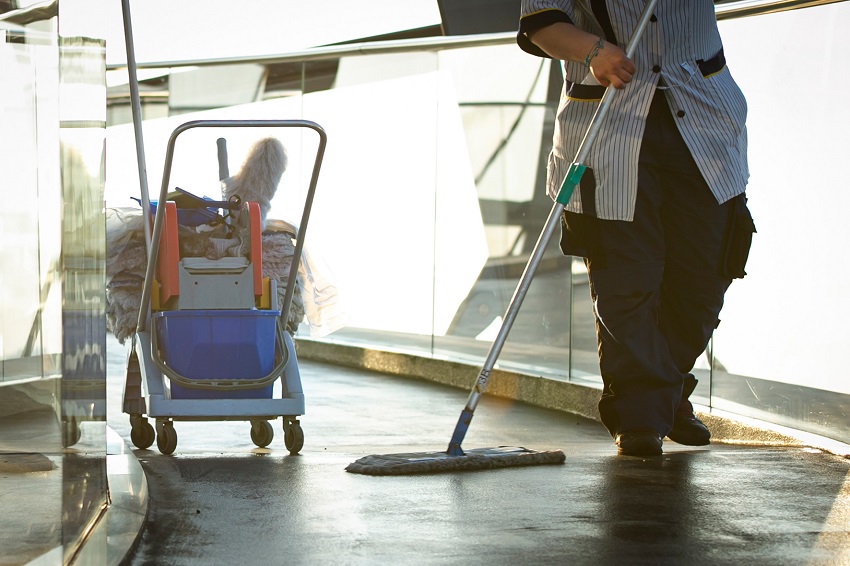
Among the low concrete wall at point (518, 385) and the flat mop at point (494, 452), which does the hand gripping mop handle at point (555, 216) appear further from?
the low concrete wall at point (518, 385)

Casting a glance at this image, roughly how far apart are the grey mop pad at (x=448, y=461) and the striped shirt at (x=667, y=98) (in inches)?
22.8

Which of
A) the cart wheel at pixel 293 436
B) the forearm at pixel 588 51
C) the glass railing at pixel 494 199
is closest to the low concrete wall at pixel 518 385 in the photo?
the glass railing at pixel 494 199

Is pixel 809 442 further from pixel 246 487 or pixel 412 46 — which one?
pixel 412 46

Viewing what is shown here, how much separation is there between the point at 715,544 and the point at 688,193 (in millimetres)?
1247

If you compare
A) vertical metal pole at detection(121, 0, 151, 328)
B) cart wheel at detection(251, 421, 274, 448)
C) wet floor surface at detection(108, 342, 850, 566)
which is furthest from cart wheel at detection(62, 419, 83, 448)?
cart wheel at detection(251, 421, 274, 448)

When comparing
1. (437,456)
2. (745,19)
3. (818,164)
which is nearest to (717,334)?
(818,164)


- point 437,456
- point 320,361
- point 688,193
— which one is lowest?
point 320,361

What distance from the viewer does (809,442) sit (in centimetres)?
311

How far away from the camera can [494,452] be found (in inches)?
105

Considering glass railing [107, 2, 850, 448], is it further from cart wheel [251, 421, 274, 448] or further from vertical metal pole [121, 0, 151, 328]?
vertical metal pole [121, 0, 151, 328]

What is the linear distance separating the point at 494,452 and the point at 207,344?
1228 mm

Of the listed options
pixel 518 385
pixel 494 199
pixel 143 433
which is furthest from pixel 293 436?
pixel 494 199

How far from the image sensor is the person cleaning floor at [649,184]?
282cm

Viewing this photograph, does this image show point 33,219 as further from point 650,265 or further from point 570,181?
point 650,265
